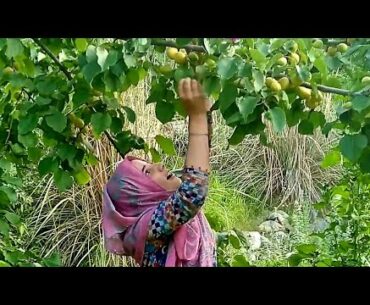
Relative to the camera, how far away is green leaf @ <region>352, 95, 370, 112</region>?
114 centimetres

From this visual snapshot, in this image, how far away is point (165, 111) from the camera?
1.57 metres

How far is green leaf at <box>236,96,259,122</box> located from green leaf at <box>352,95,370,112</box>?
168mm

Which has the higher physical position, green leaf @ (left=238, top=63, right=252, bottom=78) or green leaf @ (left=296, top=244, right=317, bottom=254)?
green leaf @ (left=238, top=63, right=252, bottom=78)

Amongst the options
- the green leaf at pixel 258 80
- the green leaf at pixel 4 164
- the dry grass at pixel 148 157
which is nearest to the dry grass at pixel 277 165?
the dry grass at pixel 148 157

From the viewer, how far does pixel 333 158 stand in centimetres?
184

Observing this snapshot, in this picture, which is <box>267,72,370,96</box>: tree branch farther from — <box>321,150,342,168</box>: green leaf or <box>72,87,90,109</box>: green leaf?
<box>321,150,342,168</box>: green leaf

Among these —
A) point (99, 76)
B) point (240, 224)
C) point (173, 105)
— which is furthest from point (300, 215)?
point (99, 76)

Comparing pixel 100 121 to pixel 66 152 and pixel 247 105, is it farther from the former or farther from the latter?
pixel 247 105

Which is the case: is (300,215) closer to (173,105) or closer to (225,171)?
(225,171)

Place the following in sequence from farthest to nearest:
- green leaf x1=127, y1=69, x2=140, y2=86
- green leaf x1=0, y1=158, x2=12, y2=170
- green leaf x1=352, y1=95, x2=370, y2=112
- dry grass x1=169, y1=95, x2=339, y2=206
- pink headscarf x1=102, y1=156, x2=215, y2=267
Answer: dry grass x1=169, y1=95, x2=339, y2=206 < green leaf x1=0, y1=158, x2=12, y2=170 < green leaf x1=127, y1=69, x2=140, y2=86 < pink headscarf x1=102, y1=156, x2=215, y2=267 < green leaf x1=352, y1=95, x2=370, y2=112

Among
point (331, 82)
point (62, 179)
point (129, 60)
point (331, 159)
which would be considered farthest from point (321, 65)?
point (62, 179)

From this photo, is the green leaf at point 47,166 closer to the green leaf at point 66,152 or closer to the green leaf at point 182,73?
the green leaf at point 66,152

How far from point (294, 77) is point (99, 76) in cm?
35

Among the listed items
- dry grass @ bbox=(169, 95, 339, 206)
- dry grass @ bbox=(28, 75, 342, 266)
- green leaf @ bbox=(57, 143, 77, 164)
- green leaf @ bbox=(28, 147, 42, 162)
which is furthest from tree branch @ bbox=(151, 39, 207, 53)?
dry grass @ bbox=(169, 95, 339, 206)
